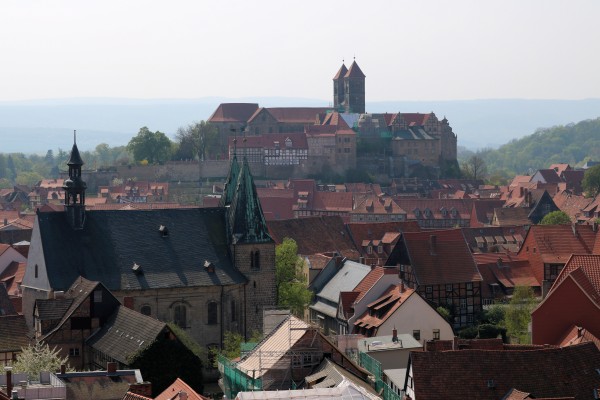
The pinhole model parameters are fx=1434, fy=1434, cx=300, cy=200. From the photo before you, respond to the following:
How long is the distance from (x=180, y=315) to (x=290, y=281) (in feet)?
33.7

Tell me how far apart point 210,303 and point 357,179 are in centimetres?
10812

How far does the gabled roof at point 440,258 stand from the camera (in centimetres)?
7869

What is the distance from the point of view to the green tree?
6919 centimetres

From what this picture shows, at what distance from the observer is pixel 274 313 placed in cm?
6556

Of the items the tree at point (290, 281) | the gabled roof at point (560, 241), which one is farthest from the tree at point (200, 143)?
the tree at point (290, 281)

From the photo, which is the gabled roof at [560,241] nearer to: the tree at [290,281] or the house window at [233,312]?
the tree at [290,281]

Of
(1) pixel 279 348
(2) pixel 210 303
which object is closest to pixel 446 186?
(2) pixel 210 303

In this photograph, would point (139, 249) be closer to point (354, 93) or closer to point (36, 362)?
point (36, 362)

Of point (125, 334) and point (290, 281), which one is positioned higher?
point (125, 334)

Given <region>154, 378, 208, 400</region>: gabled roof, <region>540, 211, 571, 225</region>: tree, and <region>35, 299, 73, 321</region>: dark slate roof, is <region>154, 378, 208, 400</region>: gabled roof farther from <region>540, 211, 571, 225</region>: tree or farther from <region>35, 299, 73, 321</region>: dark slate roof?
<region>540, 211, 571, 225</region>: tree

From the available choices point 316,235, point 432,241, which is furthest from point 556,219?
point 432,241

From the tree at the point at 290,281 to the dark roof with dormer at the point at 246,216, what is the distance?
3.19 metres

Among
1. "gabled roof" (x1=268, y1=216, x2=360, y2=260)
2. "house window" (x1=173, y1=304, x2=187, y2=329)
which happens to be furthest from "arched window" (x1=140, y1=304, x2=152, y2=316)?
"gabled roof" (x1=268, y1=216, x2=360, y2=260)

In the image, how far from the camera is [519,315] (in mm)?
71188
